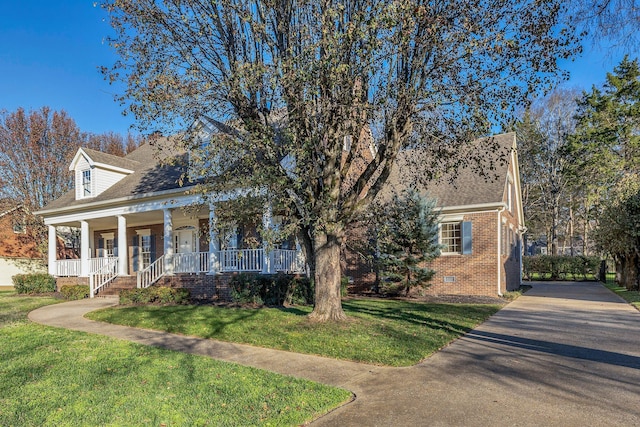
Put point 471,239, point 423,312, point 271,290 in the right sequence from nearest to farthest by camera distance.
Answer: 1. point 423,312
2. point 271,290
3. point 471,239

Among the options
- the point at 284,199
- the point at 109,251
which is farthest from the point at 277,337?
the point at 109,251

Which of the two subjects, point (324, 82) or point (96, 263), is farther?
point (96, 263)

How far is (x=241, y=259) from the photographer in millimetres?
15242

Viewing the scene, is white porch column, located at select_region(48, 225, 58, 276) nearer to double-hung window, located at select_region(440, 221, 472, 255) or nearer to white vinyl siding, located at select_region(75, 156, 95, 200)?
white vinyl siding, located at select_region(75, 156, 95, 200)

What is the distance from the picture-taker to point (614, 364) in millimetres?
6293

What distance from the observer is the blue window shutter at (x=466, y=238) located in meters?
15.9

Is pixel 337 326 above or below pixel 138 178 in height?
below

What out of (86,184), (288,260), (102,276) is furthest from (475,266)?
(86,184)

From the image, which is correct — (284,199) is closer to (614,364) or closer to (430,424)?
(430,424)

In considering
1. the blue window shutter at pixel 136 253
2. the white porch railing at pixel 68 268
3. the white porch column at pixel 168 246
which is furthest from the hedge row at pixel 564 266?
the white porch railing at pixel 68 268

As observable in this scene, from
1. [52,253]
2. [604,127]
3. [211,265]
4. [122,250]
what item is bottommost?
[211,265]

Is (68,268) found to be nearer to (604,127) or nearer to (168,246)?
(168,246)

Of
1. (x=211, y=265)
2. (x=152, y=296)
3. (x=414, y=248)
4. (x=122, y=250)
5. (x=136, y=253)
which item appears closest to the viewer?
(x=152, y=296)

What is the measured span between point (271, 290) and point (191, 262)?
4.72 metres
